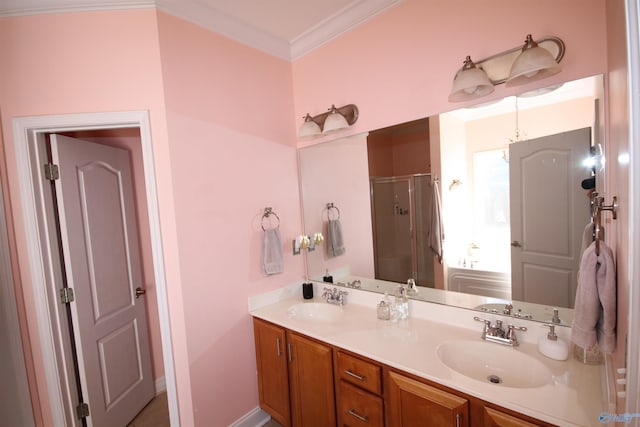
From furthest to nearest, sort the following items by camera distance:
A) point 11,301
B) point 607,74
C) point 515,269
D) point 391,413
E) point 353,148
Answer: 1. point 353,148
2. point 11,301
3. point 515,269
4. point 391,413
5. point 607,74

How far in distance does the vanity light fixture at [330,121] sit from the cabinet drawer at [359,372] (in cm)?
142

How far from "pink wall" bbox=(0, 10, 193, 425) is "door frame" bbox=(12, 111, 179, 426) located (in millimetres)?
36

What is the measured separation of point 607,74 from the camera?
3.84 feet

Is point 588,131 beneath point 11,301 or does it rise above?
above

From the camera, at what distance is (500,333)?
1.43 metres

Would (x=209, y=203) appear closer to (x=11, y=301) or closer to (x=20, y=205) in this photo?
(x=20, y=205)

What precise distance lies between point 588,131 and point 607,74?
8.7 inches

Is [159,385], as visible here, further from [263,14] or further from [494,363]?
[263,14]

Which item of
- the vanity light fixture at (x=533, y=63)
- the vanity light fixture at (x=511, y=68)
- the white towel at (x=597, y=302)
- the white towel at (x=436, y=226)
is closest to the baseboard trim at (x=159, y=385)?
the white towel at (x=436, y=226)

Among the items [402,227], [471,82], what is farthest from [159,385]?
[471,82]

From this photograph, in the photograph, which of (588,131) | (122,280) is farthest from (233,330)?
(588,131)

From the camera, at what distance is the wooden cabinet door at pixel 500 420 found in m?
1.01

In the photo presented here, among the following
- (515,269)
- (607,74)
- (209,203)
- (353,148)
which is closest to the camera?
(607,74)

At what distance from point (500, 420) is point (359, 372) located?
0.61 meters
